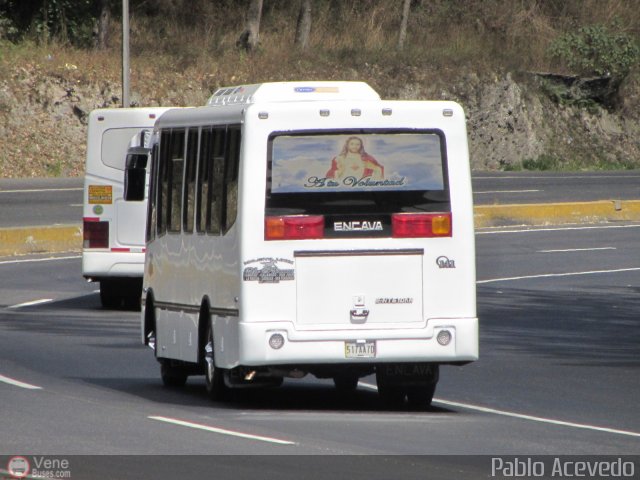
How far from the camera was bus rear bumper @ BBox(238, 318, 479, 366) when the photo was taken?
12.0 m

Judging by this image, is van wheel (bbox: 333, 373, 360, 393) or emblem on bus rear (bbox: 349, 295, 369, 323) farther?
van wheel (bbox: 333, 373, 360, 393)

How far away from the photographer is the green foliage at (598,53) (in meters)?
57.3

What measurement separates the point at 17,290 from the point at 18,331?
512 centimetres

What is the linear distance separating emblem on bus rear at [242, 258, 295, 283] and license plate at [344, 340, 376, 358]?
0.70 m

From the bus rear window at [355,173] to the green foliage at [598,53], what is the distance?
152 feet

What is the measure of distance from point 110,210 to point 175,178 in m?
7.27

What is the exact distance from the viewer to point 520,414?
1216 cm

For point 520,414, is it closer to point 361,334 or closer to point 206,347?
point 361,334

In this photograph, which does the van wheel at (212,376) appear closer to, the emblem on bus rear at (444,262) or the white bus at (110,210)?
the emblem on bus rear at (444,262)

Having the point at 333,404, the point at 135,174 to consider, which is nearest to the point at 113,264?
the point at 135,174

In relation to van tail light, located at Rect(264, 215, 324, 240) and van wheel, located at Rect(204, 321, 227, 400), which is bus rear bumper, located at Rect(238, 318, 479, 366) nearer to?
van tail light, located at Rect(264, 215, 324, 240)

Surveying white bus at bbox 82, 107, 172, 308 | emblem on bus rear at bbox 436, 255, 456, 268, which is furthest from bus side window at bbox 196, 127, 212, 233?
white bus at bbox 82, 107, 172, 308

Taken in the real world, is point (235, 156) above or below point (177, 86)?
below

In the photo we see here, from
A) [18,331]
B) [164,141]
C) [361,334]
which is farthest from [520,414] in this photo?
[18,331]
